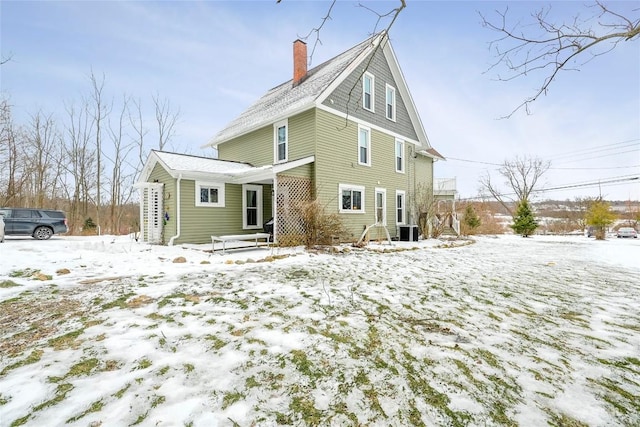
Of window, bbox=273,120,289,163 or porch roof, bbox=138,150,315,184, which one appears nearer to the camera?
porch roof, bbox=138,150,315,184

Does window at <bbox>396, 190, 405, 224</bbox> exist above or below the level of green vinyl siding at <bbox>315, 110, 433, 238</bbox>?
below

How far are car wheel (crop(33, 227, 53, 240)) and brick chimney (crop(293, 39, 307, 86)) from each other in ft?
44.6

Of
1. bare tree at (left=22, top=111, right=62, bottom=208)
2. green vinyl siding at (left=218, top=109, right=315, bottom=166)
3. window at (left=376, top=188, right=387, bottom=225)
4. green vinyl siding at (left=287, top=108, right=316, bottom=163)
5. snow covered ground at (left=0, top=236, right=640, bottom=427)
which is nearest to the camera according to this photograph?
snow covered ground at (left=0, top=236, right=640, bottom=427)

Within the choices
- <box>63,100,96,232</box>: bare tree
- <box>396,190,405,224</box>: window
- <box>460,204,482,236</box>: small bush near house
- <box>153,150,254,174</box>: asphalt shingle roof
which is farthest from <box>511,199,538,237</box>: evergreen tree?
<box>63,100,96,232</box>: bare tree

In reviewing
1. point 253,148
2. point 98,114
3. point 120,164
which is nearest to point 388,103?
point 253,148

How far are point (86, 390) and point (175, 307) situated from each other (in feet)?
5.53

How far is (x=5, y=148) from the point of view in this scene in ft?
54.7

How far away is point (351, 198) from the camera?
12945 millimetres

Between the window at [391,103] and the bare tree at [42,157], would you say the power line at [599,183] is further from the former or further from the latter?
the bare tree at [42,157]

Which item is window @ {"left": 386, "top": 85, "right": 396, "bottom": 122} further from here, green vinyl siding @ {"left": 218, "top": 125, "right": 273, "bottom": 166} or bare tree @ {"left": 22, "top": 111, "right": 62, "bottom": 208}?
bare tree @ {"left": 22, "top": 111, "right": 62, "bottom": 208}

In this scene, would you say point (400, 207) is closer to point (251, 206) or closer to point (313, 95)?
point (313, 95)

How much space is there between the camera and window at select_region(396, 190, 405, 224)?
15602mm

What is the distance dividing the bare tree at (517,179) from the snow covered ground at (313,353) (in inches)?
1361

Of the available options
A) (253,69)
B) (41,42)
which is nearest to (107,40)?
(41,42)
